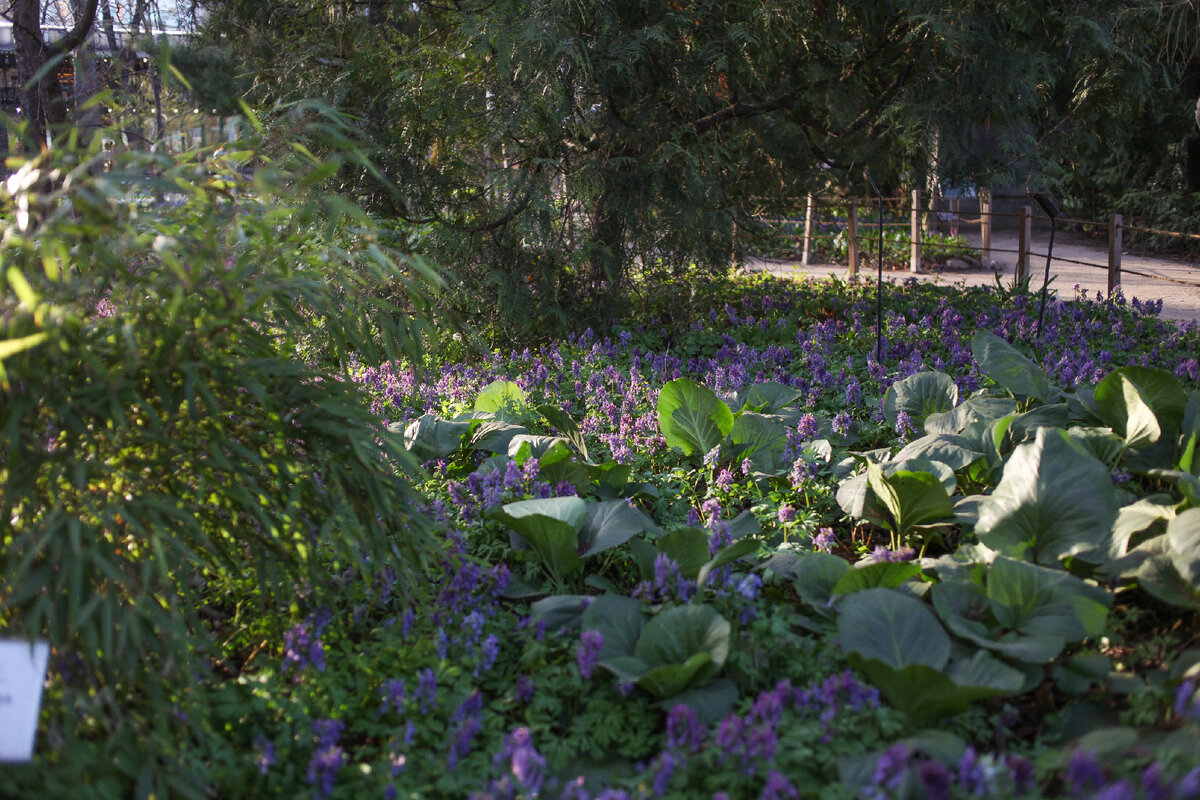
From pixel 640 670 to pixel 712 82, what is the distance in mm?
4405

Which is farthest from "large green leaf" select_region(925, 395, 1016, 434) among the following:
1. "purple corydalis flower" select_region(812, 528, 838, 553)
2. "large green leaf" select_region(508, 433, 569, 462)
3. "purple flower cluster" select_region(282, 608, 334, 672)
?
"purple flower cluster" select_region(282, 608, 334, 672)

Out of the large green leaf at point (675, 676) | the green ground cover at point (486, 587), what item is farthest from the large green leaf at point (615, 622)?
the large green leaf at point (675, 676)

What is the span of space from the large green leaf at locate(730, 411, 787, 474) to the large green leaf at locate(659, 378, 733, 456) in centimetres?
5

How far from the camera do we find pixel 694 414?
3.35 metres

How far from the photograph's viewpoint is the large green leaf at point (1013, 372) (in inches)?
131

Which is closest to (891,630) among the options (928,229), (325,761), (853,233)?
(325,761)

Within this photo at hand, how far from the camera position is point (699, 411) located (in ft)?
11.0

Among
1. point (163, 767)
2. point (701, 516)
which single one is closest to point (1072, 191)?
point (701, 516)

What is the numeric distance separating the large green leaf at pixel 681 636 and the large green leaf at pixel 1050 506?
2.74ft

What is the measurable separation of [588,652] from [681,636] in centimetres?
23

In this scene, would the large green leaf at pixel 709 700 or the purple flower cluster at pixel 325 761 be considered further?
the large green leaf at pixel 709 700

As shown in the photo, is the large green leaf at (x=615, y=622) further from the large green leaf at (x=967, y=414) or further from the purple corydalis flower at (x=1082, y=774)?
the large green leaf at (x=967, y=414)

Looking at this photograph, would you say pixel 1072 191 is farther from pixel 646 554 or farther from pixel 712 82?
pixel 646 554

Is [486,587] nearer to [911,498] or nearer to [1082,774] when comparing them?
[911,498]
